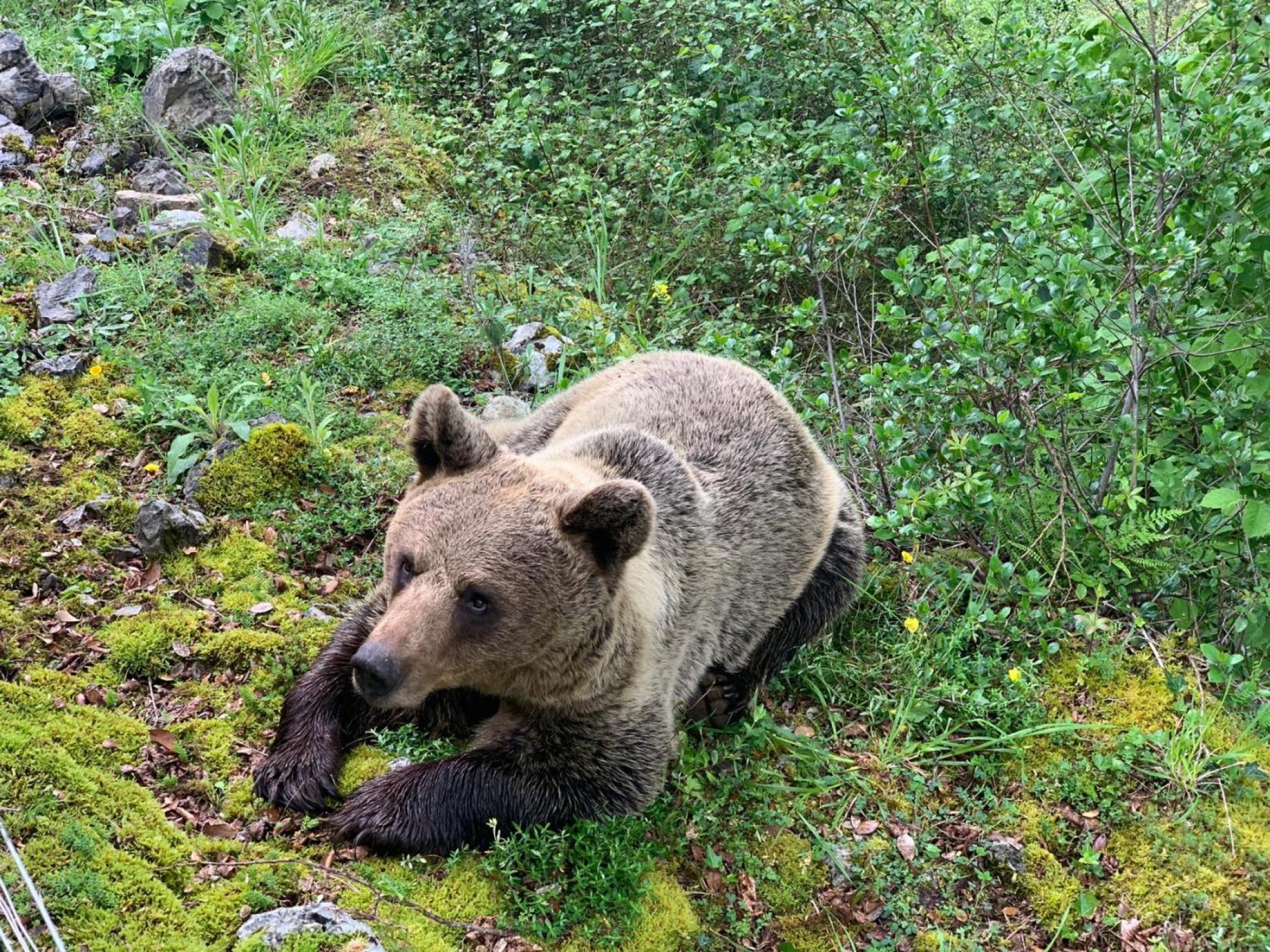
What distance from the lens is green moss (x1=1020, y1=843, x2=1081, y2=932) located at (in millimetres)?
4500

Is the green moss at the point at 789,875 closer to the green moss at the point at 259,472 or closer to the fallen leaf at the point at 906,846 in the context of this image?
the fallen leaf at the point at 906,846

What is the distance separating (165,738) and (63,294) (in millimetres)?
3338

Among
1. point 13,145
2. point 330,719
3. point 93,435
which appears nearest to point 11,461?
point 93,435

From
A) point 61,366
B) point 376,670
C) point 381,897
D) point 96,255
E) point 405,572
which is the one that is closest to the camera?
point 376,670

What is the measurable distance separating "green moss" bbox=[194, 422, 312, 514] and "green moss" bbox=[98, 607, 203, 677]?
2.74 ft

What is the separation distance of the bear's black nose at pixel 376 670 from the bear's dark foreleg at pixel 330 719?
0.58 m

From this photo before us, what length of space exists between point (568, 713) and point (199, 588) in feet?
6.23

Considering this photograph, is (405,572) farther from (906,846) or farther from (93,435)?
(93,435)

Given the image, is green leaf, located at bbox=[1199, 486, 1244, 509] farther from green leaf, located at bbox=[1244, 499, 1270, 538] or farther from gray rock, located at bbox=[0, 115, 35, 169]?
gray rock, located at bbox=[0, 115, 35, 169]

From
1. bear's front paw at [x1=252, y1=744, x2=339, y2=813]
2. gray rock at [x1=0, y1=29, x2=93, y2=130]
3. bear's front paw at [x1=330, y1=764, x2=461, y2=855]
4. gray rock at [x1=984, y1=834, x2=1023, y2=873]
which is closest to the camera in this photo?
bear's front paw at [x1=330, y1=764, x2=461, y2=855]

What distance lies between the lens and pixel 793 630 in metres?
5.65

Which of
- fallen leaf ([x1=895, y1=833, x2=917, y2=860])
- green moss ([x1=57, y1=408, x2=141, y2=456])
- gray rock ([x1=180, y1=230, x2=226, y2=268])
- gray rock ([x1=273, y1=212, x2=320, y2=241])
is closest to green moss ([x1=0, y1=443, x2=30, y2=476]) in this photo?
green moss ([x1=57, y1=408, x2=141, y2=456])

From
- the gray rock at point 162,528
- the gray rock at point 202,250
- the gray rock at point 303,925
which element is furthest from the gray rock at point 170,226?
the gray rock at point 303,925

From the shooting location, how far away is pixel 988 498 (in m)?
5.23
